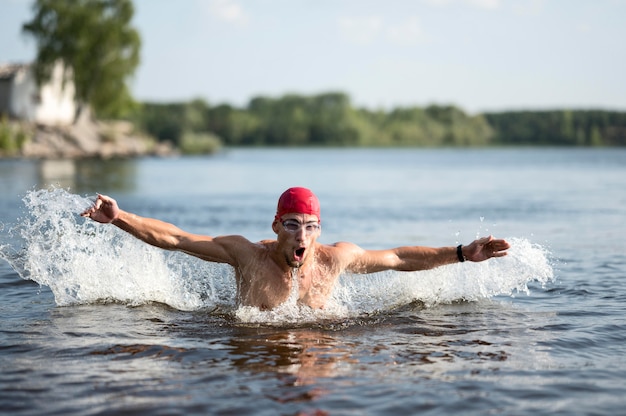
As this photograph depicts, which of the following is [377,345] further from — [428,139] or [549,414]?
[428,139]

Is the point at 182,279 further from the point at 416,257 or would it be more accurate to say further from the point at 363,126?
the point at 363,126

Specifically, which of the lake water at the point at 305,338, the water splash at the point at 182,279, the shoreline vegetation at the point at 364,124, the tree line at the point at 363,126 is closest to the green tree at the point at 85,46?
the lake water at the point at 305,338

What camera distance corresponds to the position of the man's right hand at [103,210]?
735 cm

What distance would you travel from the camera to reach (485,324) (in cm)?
852

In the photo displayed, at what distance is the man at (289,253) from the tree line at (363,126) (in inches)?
5656

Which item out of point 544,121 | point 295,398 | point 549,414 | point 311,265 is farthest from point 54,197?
point 544,121

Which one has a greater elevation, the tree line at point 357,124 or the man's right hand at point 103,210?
the tree line at point 357,124

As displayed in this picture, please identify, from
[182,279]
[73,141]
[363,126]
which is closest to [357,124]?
[363,126]

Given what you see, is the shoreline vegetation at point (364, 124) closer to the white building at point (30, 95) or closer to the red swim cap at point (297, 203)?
the white building at point (30, 95)

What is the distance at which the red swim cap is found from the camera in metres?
7.54

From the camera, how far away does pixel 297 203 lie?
298 inches

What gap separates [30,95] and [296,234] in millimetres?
61486

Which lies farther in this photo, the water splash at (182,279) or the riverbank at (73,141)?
the riverbank at (73,141)

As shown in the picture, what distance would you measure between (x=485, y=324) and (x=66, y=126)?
192ft
